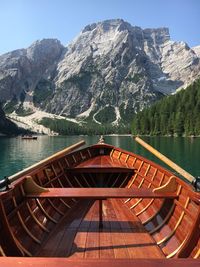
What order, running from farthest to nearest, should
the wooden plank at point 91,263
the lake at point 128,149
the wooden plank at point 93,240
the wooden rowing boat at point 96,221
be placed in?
1. the lake at point 128,149
2. the wooden plank at point 93,240
3. the wooden rowing boat at point 96,221
4. the wooden plank at point 91,263

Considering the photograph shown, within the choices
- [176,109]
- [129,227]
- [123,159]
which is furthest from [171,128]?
[129,227]

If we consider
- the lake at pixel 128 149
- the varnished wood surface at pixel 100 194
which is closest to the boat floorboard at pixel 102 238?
the varnished wood surface at pixel 100 194

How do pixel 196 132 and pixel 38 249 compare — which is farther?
pixel 196 132

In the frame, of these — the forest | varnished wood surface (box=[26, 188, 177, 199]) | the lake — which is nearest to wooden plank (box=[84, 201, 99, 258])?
varnished wood surface (box=[26, 188, 177, 199])

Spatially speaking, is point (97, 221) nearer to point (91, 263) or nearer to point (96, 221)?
point (96, 221)

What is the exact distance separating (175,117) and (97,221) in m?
161

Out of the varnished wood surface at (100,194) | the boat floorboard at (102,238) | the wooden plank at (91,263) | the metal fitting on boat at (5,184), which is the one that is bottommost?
the boat floorboard at (102,238)

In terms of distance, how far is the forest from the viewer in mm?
154375

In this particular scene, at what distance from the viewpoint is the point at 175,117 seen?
166 m

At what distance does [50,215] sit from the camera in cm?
1109

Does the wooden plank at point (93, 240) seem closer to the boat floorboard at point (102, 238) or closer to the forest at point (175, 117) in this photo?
the boat floorboard at point (102, 238)

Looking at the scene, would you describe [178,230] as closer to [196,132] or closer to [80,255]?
[80,255]

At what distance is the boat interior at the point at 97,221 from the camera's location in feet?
26.5

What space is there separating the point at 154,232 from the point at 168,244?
119 cm
